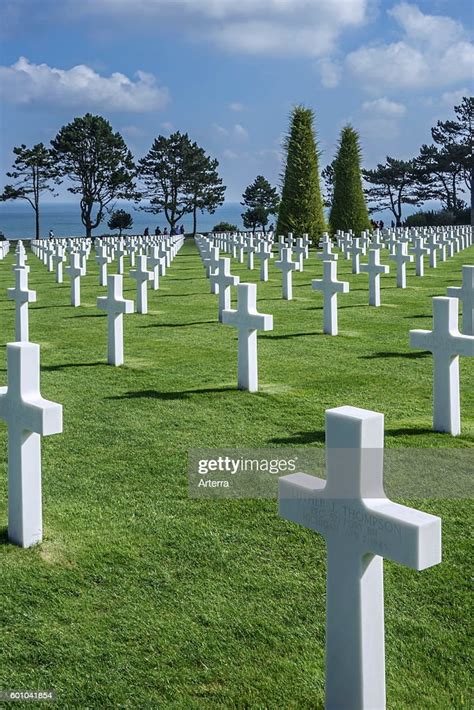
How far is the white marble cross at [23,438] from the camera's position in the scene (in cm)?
437

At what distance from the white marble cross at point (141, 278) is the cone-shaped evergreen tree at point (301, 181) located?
24916 mm

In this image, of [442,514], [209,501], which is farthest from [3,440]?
[442,514]

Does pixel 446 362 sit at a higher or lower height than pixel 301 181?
lower

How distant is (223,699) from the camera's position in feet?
→ 10.5

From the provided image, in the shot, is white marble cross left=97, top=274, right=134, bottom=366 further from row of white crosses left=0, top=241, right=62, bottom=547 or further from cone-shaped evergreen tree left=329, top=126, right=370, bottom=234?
cone-shaped evergreen tree left=329, top=126, right=370, bottom=234

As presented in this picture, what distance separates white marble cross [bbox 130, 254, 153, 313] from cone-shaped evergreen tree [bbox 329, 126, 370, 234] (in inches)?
1153

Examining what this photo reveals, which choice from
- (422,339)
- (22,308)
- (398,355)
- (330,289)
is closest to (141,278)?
(22,308)

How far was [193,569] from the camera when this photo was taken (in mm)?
4312

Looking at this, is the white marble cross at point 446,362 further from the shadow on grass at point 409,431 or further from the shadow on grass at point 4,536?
the shadow on grass at point 4,536

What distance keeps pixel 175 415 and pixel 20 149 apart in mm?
62307

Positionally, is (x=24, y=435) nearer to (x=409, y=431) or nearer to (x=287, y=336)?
(x=409, y=431)

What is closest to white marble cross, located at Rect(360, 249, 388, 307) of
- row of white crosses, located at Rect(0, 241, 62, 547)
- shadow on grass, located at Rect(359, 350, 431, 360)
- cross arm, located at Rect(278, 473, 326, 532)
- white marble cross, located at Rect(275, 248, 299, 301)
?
white marble cross, located at Rect(275, 248, 299, 301)

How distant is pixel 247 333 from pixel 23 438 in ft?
14.4

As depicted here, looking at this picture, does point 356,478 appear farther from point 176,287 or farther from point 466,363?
point 176,287
